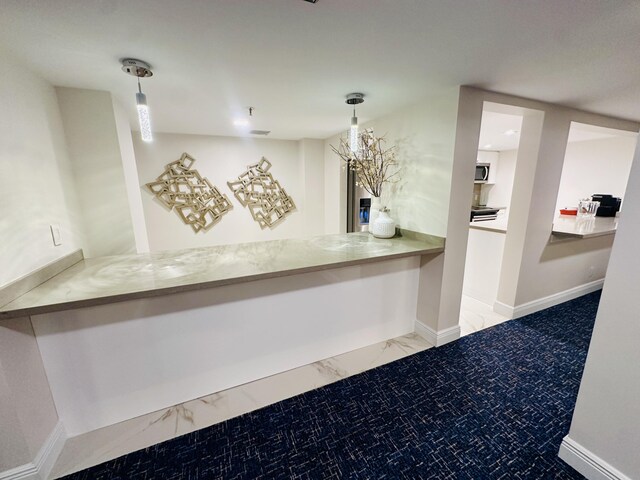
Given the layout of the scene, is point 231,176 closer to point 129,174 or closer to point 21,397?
point 129,174

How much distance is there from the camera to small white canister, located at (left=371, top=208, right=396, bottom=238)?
2.46 m

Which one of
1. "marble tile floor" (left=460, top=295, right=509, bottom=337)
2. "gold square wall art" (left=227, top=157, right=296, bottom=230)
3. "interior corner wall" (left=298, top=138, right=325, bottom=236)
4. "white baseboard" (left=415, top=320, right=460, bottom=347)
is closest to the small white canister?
"white baseboard" (left=415, top=320, right=460, bottom=347)

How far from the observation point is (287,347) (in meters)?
2.06

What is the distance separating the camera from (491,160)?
5125 millimetres

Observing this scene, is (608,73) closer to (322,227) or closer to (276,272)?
(276,272)

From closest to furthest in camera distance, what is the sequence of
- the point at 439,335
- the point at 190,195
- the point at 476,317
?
the point at 439,335 < the point at 476,317 < the point at 190,195

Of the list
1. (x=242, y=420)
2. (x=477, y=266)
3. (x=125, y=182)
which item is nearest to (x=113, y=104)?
(x=125, y=182)

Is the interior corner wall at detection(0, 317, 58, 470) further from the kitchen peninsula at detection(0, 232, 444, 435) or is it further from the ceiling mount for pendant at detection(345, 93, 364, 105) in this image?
the ceiling mount for pendant at detection(345, 93, 364, 105)

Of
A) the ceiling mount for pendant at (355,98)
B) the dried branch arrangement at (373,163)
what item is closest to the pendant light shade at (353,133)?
the ceiling mount for pendant at (355,98)

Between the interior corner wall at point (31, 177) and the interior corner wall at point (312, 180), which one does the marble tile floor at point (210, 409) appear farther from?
the interior corner wall at point (312, 180)

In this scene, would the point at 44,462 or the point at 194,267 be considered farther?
the point at 194,267

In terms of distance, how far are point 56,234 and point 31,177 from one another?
36cm

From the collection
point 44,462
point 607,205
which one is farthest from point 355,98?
point 607,205

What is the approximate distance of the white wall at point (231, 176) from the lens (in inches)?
139
